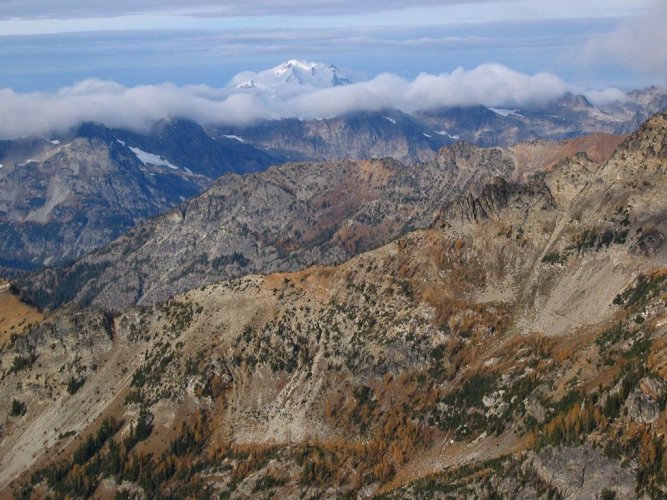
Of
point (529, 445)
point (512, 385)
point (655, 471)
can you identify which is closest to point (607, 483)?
point (655, 471)

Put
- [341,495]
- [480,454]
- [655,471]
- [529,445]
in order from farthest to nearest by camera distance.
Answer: [341,495]
[480,454]
[529,445]
[655,471]

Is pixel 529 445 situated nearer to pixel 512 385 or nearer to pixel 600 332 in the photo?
pixel 512 385

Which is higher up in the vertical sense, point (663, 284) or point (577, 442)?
point (663, 284)

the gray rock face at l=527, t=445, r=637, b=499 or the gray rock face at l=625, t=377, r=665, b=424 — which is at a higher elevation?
the gray rock face at l=625, t=377, r=665, b=424

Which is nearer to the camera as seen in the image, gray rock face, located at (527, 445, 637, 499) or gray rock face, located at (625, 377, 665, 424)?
gray rock face, located at (527, 445, 637, 499)

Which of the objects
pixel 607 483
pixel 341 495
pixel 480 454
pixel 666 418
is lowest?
pixel 341 495

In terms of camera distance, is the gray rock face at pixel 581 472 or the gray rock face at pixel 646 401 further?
the gray rock face at pixel 646 401

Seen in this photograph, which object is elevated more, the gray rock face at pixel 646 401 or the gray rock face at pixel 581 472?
the gray rock face at pixel 646 401

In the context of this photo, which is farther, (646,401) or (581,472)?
(646,401)
